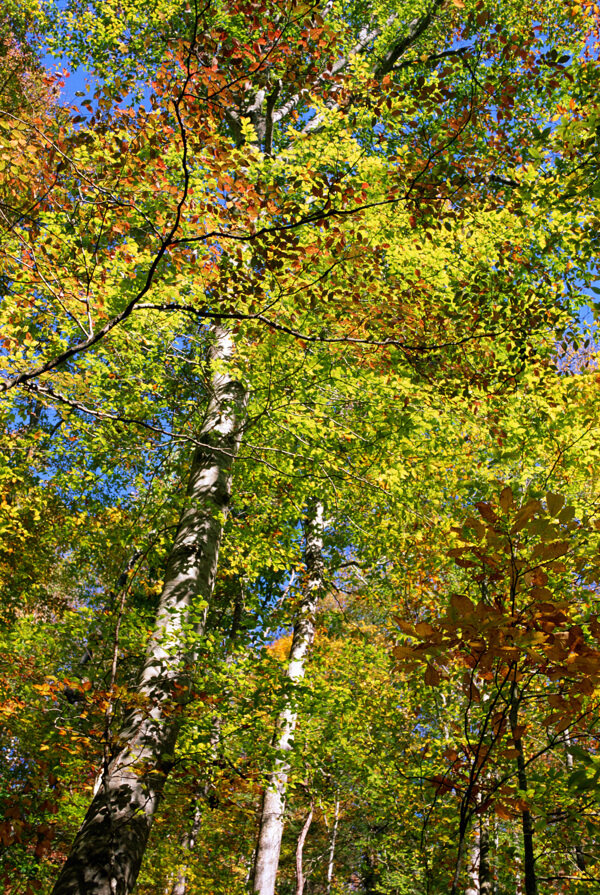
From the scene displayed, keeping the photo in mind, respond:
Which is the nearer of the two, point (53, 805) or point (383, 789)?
point (53, 805)

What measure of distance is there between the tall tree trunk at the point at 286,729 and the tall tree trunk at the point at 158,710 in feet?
→ 3.24

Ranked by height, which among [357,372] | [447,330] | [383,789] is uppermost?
[357,372]

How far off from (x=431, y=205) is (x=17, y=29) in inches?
609

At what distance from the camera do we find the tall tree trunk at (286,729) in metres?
5.00

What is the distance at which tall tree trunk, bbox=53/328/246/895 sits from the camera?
10.3ft

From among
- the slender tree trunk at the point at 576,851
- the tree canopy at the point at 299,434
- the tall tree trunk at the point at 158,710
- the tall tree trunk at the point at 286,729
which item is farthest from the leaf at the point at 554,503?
the tall tree trunk at the point at 286,729

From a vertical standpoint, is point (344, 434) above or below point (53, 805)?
above

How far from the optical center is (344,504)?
688 centimetres

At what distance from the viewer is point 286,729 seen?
601 centimetres

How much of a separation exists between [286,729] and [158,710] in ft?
8.99

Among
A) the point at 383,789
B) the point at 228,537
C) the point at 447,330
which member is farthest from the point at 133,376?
the point at 383,789

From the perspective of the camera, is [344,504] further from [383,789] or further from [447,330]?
[383,789]

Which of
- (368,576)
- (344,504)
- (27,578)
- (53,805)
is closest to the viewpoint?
(53,805)

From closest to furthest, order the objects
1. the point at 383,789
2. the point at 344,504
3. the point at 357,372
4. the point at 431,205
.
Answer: the point at 431,205
the point at 357,372
the point at 344,504
the point at 383,789
